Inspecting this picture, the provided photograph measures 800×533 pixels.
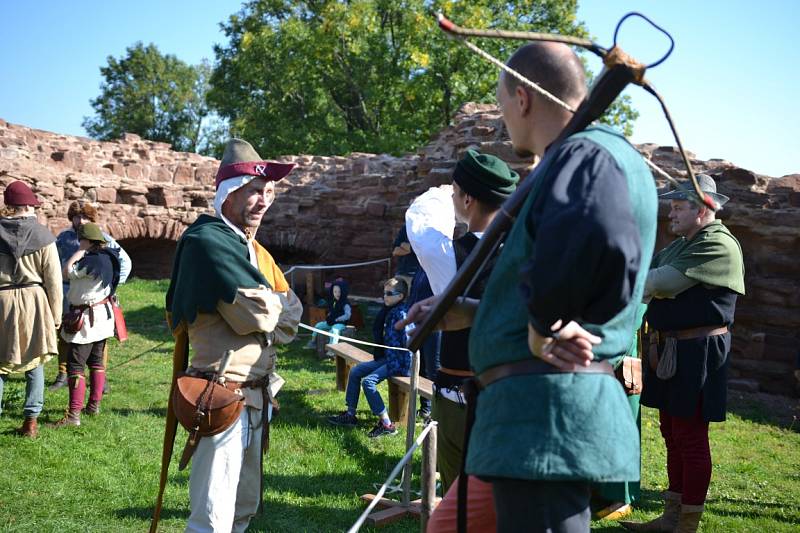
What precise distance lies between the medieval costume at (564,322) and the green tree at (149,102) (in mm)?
41763

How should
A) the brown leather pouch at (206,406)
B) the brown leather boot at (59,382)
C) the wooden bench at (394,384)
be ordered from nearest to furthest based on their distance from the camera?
the brown leather pouch at (206,406) → the wooden bench at (394,384) → the brown leather boot at (59,382)

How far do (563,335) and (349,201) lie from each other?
12600 millimetres

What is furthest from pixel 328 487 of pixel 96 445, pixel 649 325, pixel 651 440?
pixel 651 440

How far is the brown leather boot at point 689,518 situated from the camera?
4.12 meters

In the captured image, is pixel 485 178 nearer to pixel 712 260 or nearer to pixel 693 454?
pixel 712 260

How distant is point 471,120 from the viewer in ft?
35.4

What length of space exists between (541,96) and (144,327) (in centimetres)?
1005

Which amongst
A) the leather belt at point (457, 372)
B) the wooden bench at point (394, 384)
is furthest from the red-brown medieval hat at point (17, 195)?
the leather belt at point (457, 372)

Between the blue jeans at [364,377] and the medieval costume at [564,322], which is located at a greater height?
the medieval costume at [564,322]

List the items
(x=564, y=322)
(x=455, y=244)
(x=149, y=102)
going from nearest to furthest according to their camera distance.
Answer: (x=564, y=322)
(x=455, y=244)
(x=149, y=102)

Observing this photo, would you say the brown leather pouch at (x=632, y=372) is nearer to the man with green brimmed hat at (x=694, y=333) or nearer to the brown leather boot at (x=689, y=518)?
the man with green brimmed hat at (x=694, y=333)

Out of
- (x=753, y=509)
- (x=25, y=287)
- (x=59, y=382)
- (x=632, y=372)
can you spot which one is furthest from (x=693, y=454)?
(x=59, y=382)

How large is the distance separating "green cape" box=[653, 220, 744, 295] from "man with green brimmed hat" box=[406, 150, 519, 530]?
1.73 meters

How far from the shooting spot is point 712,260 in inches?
166
